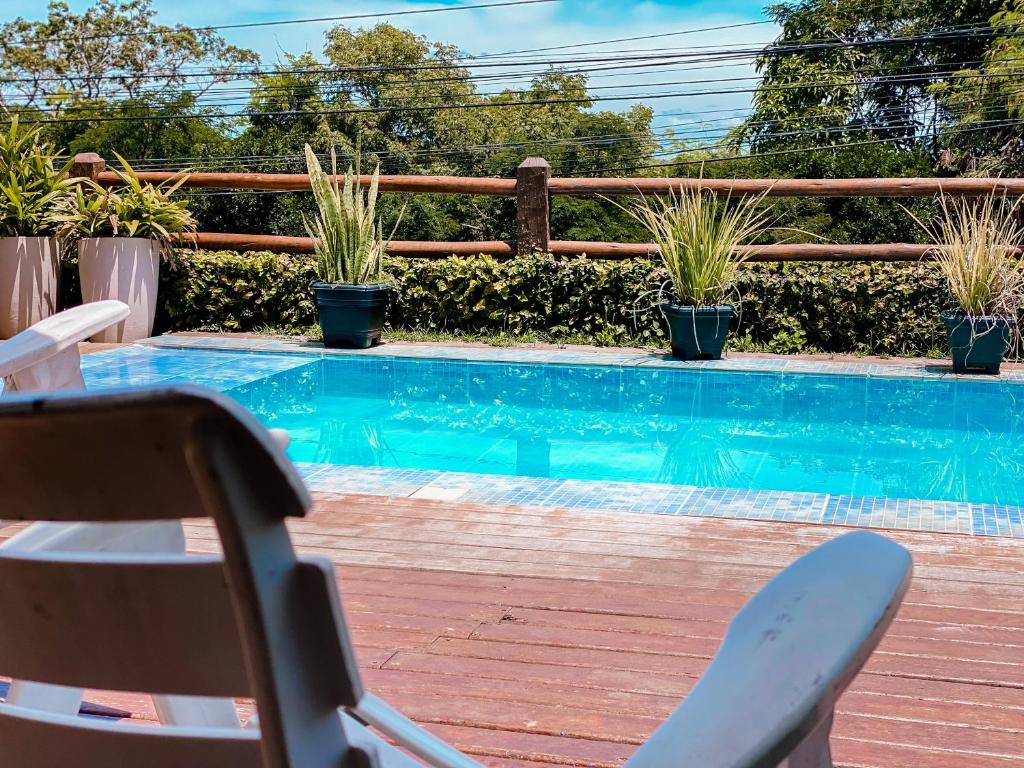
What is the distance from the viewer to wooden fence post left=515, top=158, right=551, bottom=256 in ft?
26.1

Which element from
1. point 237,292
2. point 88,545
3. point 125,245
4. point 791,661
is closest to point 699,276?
point 237,292

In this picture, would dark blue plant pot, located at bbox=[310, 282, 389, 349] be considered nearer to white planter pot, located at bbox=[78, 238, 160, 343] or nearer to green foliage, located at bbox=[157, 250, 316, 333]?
green foliage, located at bbox=[157, 250, 316, 333]

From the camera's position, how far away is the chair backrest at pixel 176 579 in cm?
41

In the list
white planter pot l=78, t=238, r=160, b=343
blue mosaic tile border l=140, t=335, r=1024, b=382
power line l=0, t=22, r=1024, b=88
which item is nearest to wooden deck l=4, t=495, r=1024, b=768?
blue mosaic tile border l=140, t=335, r=1024, b=382

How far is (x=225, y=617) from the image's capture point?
0.49m

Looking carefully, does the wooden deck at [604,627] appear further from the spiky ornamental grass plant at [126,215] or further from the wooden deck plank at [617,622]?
the spiky ornamental grass plant at [126,215]

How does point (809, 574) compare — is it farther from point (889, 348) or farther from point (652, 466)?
point (889, 348)

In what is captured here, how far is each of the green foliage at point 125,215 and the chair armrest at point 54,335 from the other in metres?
6.71

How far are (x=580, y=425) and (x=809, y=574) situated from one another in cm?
529

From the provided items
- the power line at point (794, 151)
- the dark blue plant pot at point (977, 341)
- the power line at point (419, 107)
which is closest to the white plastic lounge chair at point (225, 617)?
the dark blue plant pot at point (977, 341)

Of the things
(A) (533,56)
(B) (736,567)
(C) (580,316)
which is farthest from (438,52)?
(B) (736,567)

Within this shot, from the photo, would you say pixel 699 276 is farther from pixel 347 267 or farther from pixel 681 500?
pixel 681 500

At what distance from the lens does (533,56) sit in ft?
88.3

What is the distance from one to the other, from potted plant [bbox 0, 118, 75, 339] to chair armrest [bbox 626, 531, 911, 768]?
7.94 meters
